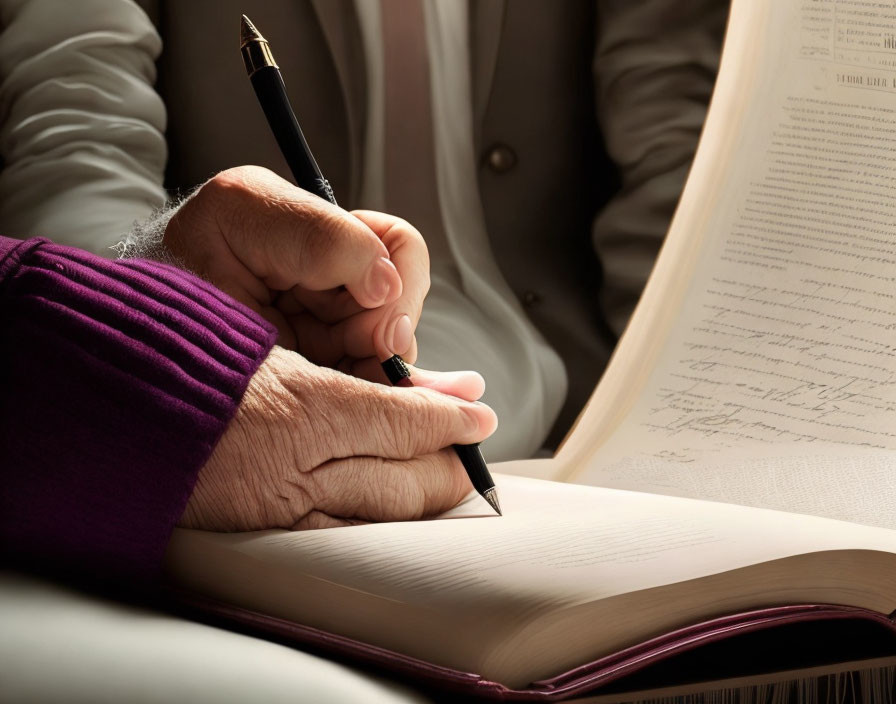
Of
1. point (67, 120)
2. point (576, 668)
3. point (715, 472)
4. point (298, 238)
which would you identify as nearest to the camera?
point (576, 668)

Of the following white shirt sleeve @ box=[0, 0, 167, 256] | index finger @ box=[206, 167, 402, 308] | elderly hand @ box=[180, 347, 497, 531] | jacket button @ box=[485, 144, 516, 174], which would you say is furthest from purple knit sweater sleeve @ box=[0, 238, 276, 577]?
jacket button @ box=[485, 144, 516, 174]

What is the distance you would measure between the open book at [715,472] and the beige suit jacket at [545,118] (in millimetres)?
144

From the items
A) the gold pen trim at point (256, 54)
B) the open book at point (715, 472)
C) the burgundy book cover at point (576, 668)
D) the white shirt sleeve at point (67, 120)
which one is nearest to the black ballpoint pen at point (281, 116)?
the gold pen trim at point (256, 54)

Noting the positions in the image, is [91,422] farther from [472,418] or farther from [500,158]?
[500,158]

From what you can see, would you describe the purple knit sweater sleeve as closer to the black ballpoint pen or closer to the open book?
the open book

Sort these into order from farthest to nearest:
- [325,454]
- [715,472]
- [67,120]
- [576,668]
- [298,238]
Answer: [67,120], [715,472], [298,238], [325,454], [576,668]

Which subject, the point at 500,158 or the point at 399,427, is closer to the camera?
the point at 399,427

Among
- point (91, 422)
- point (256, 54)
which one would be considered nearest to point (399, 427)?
point (91, 422)

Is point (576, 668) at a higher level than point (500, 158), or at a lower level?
lower

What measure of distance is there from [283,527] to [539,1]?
0.89 metres

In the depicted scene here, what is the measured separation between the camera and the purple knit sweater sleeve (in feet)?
1.44

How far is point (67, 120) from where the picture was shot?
1.13 m

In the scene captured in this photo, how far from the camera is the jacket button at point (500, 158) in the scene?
122cm

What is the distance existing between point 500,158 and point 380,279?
2.09 ft
